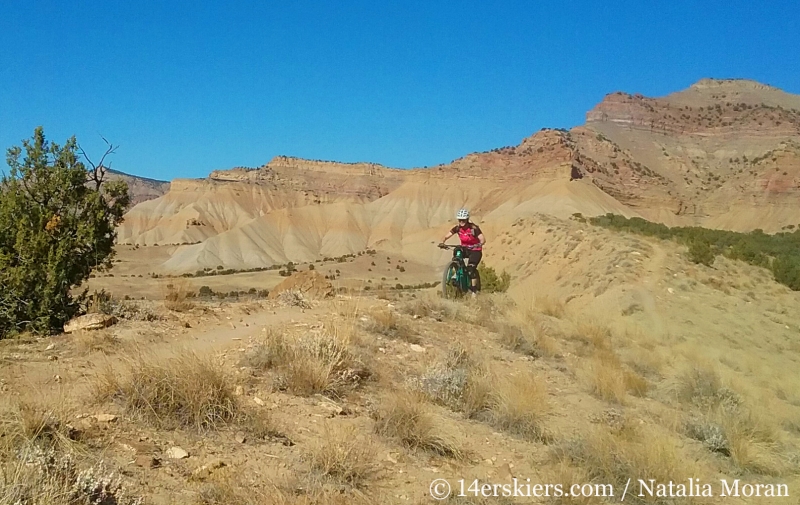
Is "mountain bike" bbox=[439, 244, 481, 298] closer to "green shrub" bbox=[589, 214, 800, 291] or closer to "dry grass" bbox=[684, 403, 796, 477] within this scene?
"dry grass" bbox=[684, 403, 796, 477]

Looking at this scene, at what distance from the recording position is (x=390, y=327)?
8.69 m

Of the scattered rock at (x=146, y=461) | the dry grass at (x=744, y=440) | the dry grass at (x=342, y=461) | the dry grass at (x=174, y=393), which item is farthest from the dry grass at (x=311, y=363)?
the dry grass at (x=744, y=440)

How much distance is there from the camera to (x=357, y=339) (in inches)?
300

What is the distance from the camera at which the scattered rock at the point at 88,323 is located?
285 inches

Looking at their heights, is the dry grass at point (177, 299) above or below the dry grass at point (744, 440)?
above

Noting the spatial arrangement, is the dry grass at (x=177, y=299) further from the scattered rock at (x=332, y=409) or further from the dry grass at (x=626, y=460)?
the dry grass at (x=626, y=460)

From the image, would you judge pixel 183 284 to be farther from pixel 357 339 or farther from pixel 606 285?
pixel 606 285

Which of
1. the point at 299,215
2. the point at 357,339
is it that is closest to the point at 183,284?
the point at 357,339

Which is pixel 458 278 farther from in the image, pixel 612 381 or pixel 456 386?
pixel 456 386

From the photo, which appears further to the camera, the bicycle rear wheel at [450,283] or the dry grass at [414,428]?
the bicycle rear wheel at [450,283]

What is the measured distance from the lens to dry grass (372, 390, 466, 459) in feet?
16.2

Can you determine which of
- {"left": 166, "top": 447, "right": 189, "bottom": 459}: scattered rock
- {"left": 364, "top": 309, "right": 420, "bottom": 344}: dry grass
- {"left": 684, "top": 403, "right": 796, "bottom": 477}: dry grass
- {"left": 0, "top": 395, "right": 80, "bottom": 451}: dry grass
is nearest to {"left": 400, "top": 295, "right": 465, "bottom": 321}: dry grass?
{"left": 364, "top": 309, "right": 420, "bottom": 344}: dry grass

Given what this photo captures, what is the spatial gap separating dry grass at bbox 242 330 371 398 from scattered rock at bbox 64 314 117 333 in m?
2.31

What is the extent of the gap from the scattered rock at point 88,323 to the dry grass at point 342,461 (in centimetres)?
430
